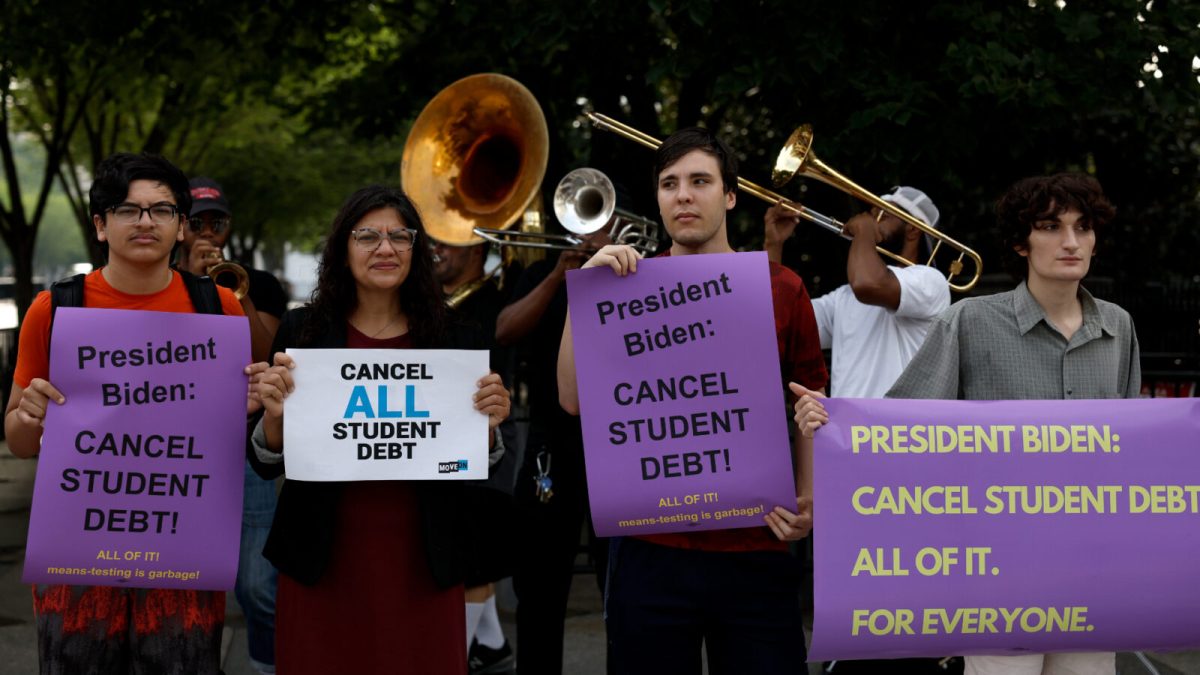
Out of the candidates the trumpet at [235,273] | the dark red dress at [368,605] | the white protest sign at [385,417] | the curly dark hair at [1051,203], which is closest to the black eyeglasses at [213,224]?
the trumpet at [235,273]

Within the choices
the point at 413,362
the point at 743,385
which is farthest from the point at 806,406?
the point at 413,362

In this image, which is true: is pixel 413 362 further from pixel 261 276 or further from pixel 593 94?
pixel 593 94

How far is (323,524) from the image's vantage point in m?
3.29

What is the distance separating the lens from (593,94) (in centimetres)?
968

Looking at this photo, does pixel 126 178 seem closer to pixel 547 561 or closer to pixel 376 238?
pixel 376 238

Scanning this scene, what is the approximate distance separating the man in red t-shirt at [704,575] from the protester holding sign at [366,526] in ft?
1.41

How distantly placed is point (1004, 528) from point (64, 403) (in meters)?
2.42

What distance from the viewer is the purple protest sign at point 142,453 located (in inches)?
131

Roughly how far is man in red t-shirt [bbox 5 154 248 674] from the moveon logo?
1.88ft

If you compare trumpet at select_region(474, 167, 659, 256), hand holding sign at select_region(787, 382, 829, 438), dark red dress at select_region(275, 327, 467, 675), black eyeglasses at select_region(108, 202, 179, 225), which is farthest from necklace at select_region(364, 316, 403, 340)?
trumpet at select_region(474, 167, 659, 256)

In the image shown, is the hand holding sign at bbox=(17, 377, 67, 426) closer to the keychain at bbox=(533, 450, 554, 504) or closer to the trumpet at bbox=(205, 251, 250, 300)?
the trumpet at bbox=(205, 251, 250, 300)

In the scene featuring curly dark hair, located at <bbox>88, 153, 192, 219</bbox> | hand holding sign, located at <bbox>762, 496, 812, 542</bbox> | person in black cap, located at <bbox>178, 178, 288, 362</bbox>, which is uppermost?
person in black cap, located at <bbox>178, 178, 288, 362</bbox>

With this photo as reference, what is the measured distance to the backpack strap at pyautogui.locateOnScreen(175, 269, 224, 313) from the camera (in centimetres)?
353

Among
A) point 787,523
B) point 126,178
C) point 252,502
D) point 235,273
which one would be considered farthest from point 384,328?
point 252,502
